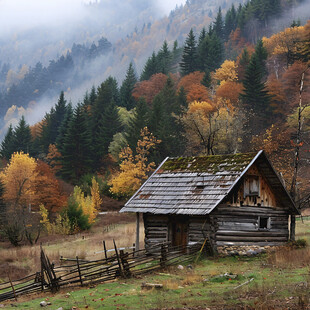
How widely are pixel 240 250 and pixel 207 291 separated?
9.71m

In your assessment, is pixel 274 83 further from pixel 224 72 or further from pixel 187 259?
pixel 187 259

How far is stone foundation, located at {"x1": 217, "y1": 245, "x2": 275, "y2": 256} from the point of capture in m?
23.8

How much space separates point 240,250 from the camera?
955 inches

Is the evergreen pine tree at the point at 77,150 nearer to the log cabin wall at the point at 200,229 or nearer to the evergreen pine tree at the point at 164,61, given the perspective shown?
the evergreen pine tree at the point at 164,61

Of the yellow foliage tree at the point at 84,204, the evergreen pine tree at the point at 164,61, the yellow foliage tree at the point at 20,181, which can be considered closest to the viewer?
the yellow foliage tree at the point at 84,204

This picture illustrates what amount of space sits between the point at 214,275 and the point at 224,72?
77688 millimetres

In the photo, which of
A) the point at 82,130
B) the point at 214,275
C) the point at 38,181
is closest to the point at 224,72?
the point at 82,130

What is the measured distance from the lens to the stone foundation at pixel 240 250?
78.2 ft

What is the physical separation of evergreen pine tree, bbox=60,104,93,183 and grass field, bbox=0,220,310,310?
→ 5535 centimetres

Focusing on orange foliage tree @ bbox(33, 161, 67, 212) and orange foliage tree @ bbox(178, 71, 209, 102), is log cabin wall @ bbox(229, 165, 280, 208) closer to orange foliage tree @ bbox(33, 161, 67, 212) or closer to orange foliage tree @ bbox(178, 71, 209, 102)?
orange foliage tree @ bbox(33, 161, 67, 212)

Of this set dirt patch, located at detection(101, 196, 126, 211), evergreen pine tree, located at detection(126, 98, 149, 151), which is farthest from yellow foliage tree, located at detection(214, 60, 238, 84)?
dirt patch, located at detection(101, 196, 126, 211)

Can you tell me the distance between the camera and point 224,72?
302ft

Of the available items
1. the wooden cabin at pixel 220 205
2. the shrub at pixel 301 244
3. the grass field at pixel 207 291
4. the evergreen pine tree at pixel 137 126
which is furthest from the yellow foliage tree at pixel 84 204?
the grass field at pixel 207 291

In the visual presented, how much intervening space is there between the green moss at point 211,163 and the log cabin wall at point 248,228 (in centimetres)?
224
